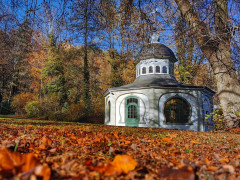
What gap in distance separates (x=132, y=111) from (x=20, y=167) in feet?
51.4

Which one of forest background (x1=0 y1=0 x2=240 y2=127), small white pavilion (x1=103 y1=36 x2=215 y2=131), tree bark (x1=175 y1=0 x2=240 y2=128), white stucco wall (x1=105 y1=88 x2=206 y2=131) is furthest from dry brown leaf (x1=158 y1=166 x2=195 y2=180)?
white stucco wall (x1=105 y1=88 x2=206 y2=131)

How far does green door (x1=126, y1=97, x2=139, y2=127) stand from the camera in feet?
53.1

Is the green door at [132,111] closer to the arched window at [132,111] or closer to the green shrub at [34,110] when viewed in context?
the arched window at [132,111]

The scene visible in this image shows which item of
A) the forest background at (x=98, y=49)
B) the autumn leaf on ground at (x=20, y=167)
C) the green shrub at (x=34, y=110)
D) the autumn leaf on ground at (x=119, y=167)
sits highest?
the forest background at (x=98, y=49)

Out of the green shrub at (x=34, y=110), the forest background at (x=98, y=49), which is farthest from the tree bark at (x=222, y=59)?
the green shrub at (x=34, y=110)

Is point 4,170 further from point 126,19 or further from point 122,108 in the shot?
point 122,108

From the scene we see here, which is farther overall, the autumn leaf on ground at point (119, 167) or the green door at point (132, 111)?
the green door at point (132, 111)

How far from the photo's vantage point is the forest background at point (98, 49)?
21.4 ft

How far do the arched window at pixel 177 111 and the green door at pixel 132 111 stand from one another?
2410mm

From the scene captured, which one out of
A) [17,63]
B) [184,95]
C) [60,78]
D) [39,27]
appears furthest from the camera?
[17,63]

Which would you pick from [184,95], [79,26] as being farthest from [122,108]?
[79,26]

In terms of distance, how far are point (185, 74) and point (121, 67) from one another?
9.19 meters

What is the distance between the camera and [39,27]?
6016 mm

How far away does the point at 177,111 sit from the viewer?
1560cm
